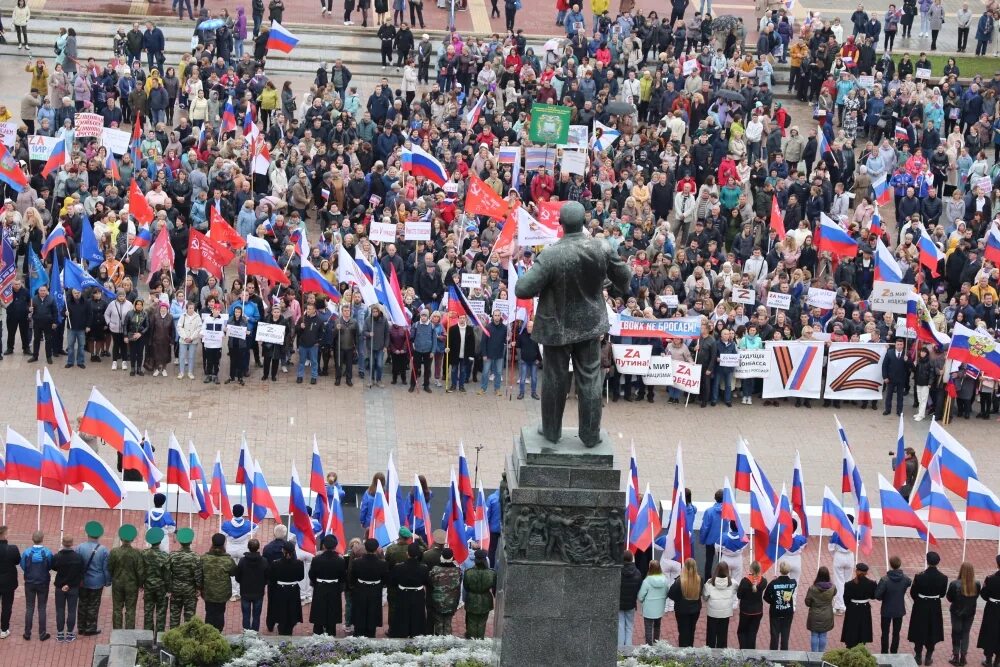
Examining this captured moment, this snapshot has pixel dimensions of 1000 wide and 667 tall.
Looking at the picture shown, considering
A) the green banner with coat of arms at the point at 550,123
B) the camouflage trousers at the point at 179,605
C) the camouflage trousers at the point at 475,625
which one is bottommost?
the camouflage trousers at the point at 475,625

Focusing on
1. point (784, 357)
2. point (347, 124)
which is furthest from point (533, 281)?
point (347, 124)

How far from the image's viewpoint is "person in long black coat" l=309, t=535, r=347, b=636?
25.2m

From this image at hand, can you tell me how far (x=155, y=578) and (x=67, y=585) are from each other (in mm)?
1089

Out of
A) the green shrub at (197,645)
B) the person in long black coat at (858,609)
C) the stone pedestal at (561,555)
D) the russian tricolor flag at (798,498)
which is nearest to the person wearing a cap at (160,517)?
the green shrub at (197,645)

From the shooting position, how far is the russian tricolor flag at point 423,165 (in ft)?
127

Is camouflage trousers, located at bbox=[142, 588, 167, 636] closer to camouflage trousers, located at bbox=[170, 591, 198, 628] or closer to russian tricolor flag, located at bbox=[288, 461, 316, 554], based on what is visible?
camouflage trousers, located at bbox=[170, 591, 198, 628]

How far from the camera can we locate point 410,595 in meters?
25.0

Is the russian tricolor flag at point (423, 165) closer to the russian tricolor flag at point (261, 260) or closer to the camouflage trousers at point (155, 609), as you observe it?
the russian tricolor flag at point (261, 260)

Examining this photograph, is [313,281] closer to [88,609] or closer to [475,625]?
[88,609]

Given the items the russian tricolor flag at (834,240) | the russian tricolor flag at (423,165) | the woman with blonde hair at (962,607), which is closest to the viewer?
the woman with blonde hair at (962,607)

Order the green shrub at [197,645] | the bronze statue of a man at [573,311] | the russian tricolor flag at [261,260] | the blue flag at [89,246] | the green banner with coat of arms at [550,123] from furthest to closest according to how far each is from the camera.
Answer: the green banner with coat of arms at [550,123]
the blue flag at [89,246]
the russian tricolor flag at [261,260]
the green shrub at [197,645]
the bronze statue of a man at [573,311]

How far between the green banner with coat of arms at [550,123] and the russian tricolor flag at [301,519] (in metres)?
16.2

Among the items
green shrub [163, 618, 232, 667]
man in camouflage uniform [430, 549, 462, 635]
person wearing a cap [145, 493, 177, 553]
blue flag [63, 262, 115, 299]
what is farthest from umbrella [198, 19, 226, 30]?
green shrub [163, 618, 232, 667]

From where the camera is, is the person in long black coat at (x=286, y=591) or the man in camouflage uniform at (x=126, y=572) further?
the person in long black coat at (x=286, y=591)
